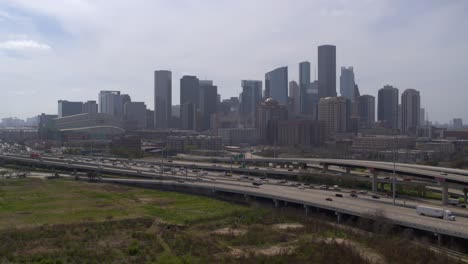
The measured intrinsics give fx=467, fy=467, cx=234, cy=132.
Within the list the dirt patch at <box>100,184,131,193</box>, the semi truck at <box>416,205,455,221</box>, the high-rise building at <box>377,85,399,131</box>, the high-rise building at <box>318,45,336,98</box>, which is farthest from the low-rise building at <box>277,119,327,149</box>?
the high-rise building at <box>318,45,336,98</box>

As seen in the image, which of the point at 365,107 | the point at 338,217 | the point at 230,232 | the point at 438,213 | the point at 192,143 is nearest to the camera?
the point at 230,232

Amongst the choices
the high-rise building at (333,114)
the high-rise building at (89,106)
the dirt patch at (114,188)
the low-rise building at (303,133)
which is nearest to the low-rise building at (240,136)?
the low-rise building at (303,133)

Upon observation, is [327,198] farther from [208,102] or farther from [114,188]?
[208,102]

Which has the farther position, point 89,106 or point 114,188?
point 89,106

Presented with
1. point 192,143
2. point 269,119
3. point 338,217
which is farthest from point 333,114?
point 338,217

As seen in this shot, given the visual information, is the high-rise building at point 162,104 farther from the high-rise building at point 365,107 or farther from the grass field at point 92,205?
the grass field at point 92,205
